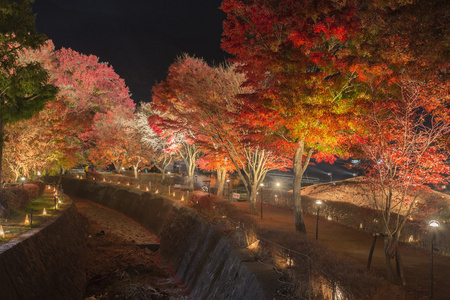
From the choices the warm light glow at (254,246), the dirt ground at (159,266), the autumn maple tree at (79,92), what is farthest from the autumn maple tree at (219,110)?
the autumn maple tree at (79,92)

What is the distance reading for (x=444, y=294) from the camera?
823 centimetres

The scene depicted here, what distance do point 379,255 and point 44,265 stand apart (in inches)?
459

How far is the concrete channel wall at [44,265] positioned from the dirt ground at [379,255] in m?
7.62

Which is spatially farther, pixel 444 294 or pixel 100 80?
pixel 100 80

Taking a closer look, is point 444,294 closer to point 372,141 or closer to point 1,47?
point 372,141

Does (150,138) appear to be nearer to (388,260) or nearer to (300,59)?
(300,59)

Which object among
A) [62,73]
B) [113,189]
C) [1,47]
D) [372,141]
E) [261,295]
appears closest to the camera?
[261,295]

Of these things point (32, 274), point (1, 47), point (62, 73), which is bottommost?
point (32, 274)

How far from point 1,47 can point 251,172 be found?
13400 mm

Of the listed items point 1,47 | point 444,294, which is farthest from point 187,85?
point 444,294

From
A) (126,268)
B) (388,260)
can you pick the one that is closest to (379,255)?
(388,260)

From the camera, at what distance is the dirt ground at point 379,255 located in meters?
8.69

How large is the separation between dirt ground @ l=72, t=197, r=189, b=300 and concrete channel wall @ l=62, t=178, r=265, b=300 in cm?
66

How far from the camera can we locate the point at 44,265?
432 inches
